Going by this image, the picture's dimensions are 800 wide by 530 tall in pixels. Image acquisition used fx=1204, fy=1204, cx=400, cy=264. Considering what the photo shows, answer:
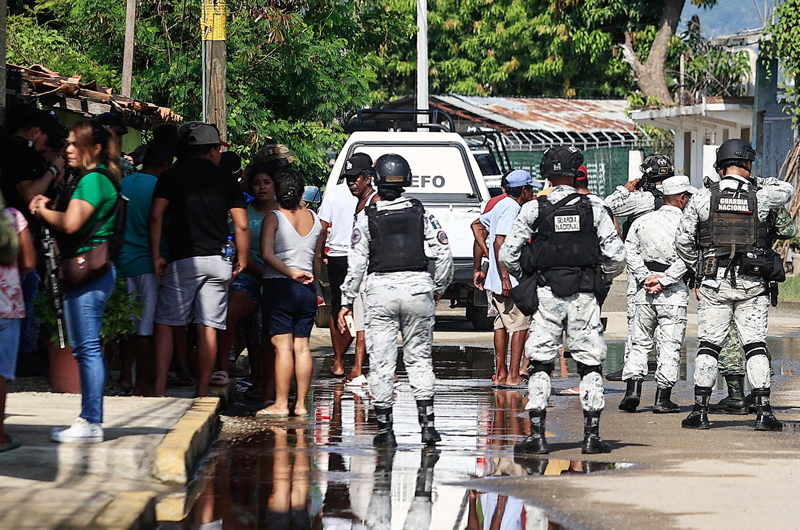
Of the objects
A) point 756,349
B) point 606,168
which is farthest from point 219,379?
point 606,168

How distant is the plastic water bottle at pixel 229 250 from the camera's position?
8592mm

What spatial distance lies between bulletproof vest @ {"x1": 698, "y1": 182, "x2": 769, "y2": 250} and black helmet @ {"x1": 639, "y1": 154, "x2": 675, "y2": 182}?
4.53 ft

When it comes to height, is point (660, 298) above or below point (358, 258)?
below

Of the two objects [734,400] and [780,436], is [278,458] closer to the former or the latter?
[780,436]

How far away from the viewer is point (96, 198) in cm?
659

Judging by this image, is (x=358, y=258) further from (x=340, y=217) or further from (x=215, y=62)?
(x=215, y=62)

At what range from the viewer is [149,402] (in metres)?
8.04

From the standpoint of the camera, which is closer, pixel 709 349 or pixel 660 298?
pixel 709 349

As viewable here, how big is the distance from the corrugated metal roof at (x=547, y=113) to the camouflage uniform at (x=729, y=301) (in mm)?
27300

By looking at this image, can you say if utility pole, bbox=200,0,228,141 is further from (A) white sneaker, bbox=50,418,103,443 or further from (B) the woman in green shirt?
(A) white sneaker, bbox=50,418,103,443

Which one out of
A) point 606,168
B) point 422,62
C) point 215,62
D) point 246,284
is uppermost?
point 422,62

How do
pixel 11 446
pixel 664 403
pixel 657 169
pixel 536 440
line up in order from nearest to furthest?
pixel 11 446 → pixel 536 440 → pixel 664 403 → pixel 657 169

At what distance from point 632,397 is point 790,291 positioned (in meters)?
11.6

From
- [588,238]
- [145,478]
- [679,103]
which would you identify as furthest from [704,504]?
[679,103]
